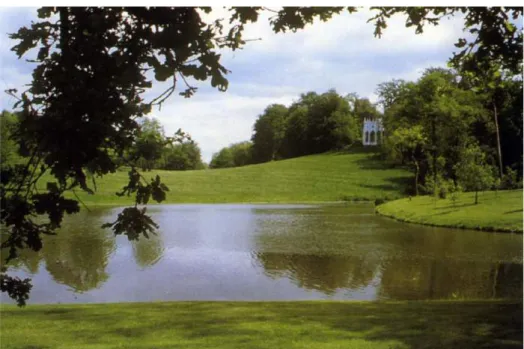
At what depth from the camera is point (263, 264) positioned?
12531 mm

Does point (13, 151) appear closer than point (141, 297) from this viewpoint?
Yes

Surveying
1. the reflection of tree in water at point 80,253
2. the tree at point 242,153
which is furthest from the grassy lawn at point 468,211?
the reflection of tree in water at point 80,253

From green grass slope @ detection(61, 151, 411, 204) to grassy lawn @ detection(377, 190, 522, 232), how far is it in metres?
2.83

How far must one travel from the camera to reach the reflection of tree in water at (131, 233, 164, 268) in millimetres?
11973

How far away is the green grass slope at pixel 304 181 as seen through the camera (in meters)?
26.0

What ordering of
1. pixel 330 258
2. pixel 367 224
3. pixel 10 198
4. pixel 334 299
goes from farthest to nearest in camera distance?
pixel 367 224 < pixel 330 258 < pixel 334 299 < pixel 10 198

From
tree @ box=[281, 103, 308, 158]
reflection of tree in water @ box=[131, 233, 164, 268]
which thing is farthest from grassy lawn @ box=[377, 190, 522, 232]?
reflection of tree in water @ box=[131, 233, 164, 268]

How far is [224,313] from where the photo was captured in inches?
284

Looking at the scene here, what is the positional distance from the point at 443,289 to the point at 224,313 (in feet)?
17.4

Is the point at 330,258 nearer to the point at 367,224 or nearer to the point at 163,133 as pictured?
the point at 367,224

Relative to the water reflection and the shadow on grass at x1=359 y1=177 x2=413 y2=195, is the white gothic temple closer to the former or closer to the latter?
the shadow on grass at x1=359 y1=177 x2=413 y2=195

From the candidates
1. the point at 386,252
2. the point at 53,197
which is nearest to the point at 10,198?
the point at 53,197

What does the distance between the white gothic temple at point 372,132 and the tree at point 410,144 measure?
36.7 inches

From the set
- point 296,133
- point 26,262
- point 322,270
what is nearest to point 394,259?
point 322,270
